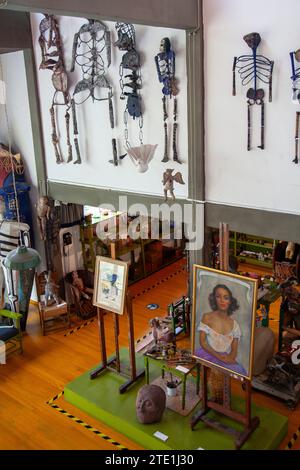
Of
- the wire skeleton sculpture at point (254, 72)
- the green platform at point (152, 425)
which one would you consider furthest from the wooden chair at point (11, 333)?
the wire skeleton sculpture at point (254, 72)

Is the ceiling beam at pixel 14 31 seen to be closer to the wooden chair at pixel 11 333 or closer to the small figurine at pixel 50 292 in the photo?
the small figurine at pixel 50 292

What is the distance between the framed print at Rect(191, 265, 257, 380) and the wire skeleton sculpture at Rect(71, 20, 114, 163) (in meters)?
3.40

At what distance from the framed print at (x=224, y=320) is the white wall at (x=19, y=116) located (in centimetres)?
472

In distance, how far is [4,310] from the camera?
8609 mm

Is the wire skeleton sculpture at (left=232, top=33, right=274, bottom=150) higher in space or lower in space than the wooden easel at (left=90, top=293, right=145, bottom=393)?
higher

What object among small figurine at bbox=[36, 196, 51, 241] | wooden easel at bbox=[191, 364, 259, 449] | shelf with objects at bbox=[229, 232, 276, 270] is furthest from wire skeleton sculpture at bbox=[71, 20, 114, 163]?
shelf with objects at bbox=[229, 232, 276, 270]

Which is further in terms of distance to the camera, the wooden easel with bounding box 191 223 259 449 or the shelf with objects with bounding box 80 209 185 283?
the shelf with objects with bounding box 80 209 185 283

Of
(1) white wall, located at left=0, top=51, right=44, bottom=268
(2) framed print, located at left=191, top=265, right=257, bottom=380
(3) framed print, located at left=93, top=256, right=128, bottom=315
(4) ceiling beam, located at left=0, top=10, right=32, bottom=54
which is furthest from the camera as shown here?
(1) white wall, located at left=0, top=51, right=44, bottom=268

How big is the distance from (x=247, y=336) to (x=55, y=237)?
5101 millimetres

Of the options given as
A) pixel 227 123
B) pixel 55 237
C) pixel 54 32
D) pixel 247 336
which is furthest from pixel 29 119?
pixel 247 336

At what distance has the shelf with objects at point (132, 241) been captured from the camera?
10281 millimetres

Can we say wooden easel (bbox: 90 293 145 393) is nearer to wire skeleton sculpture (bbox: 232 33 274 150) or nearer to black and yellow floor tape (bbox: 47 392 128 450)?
black and yellow floor tape (bbox: 47 392 128 450)

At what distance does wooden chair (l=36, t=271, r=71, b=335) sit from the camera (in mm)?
8828
